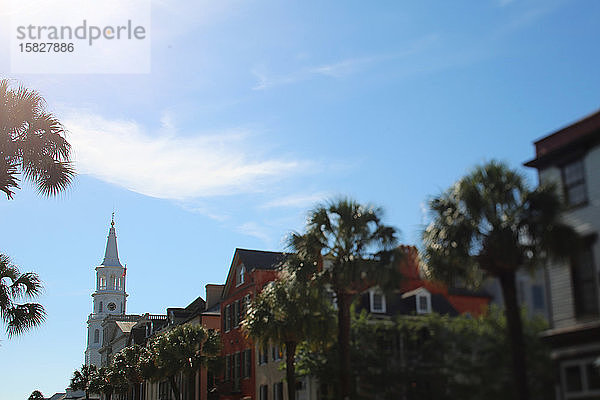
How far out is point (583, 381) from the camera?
24266 mm

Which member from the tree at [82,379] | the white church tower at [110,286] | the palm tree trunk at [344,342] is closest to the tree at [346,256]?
the palm tree trunk at [344,342]

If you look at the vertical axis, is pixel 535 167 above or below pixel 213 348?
above

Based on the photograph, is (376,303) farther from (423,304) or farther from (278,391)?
(278,391)

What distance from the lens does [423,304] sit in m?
38.9

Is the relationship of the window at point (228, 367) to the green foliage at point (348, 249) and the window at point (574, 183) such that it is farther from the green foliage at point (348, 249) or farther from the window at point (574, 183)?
the window at point (574, 183)

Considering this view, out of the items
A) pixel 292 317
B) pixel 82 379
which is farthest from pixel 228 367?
pixel 82 379

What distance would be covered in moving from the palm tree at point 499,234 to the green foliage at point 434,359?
13.0 feet

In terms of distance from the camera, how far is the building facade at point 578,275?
24.2 metres

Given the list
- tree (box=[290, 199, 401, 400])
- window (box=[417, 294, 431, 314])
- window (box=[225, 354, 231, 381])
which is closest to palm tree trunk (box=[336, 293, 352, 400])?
tree (box=[290, 199, 401, 400])

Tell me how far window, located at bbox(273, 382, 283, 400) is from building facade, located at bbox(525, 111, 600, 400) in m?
20.9

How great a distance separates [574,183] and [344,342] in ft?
34.1

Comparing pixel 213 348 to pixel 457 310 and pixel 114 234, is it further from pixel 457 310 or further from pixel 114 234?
pixel 114 234

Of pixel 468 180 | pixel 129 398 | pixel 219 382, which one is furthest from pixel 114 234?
pixel 468 180

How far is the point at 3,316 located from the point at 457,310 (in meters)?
19.7
